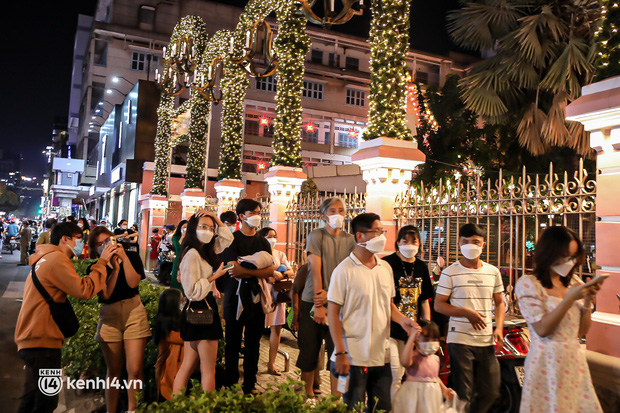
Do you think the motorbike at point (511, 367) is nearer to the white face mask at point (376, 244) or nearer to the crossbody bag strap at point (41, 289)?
the white face mask at point (376, 244)

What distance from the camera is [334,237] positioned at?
532cm

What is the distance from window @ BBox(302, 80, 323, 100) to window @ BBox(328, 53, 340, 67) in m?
1.77

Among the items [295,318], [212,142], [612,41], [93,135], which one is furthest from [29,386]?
[93,135]

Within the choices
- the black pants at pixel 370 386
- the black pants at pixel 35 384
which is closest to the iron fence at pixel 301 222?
the black pants at pixel 370 386

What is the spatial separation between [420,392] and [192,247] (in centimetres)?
250

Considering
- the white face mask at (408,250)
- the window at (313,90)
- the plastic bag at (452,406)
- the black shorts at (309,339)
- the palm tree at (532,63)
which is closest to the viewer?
the plastic bag at (452,406)

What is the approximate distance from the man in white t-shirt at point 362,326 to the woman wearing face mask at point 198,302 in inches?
57.3

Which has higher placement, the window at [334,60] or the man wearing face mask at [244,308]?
the window at [334,60]

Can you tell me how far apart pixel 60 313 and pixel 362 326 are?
264 centimetres

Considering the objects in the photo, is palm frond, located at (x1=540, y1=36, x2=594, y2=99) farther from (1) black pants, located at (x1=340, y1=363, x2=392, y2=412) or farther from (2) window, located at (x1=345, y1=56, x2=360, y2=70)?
(2) window, located at (x1=345, y1=56, x2=360, y2=70)

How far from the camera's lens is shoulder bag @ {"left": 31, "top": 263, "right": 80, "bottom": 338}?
14.5 feet

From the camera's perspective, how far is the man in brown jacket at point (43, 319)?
14.4 feet

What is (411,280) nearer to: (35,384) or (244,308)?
(244,308)

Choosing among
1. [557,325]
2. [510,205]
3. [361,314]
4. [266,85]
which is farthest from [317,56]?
[557,325]
